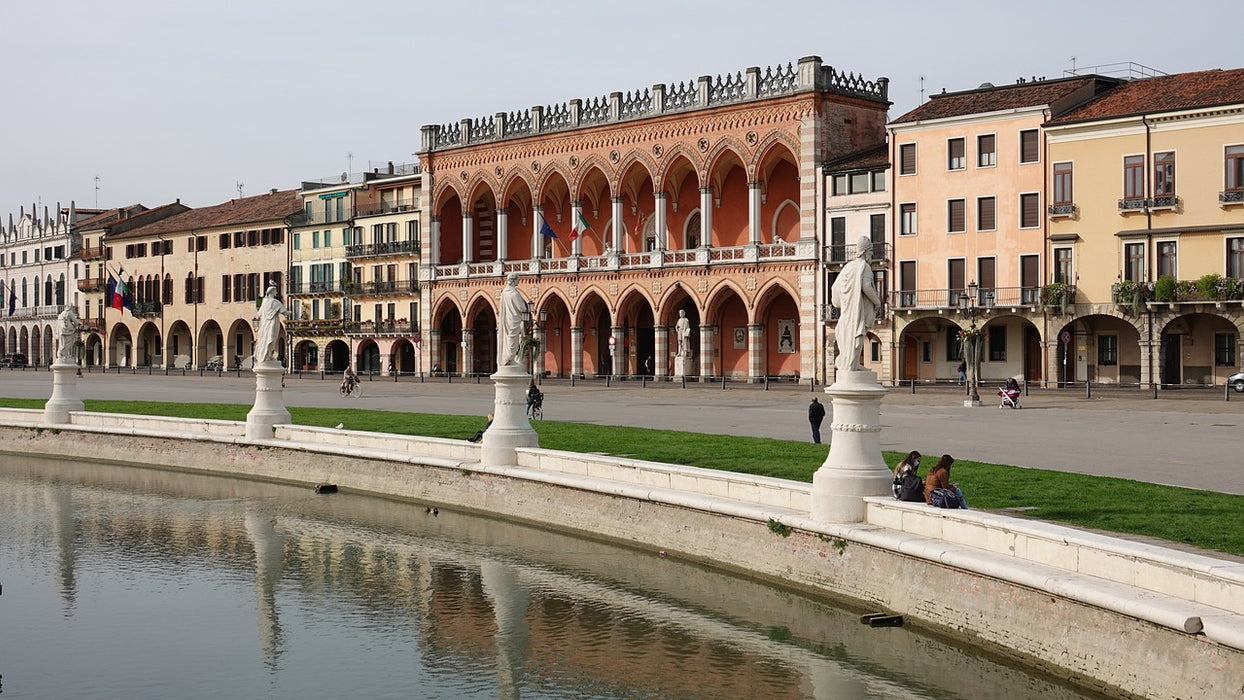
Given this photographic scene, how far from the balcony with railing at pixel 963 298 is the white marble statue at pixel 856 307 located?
33.2 m

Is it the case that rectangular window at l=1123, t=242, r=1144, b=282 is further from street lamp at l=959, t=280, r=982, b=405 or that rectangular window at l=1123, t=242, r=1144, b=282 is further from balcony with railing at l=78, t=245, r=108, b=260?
balcony with railing at l=78, t=245, r=108, b=260

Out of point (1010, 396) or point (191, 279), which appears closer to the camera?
point (1010, 396)

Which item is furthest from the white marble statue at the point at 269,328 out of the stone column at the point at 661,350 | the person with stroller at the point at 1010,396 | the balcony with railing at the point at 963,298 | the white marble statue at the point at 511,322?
the stone column at the point at 661,350

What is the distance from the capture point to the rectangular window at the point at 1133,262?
4463 centimetres

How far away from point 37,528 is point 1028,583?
1613cm

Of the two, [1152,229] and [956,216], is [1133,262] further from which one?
[956,216]

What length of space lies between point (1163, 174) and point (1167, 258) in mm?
2735

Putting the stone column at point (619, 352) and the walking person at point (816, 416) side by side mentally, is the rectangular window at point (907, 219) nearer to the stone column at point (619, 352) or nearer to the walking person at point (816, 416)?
the stone column at point (619, 352)

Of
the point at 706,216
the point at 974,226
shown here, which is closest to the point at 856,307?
the point at 974,226

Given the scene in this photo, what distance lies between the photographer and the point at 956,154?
48844 mm

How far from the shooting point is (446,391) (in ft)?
166

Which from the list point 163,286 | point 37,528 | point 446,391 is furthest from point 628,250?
point 37,528

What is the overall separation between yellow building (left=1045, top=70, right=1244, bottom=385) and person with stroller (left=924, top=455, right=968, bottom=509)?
1204 inches

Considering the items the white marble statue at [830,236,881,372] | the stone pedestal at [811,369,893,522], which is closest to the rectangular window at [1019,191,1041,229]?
the white marble statue at [830,236,881,372]
